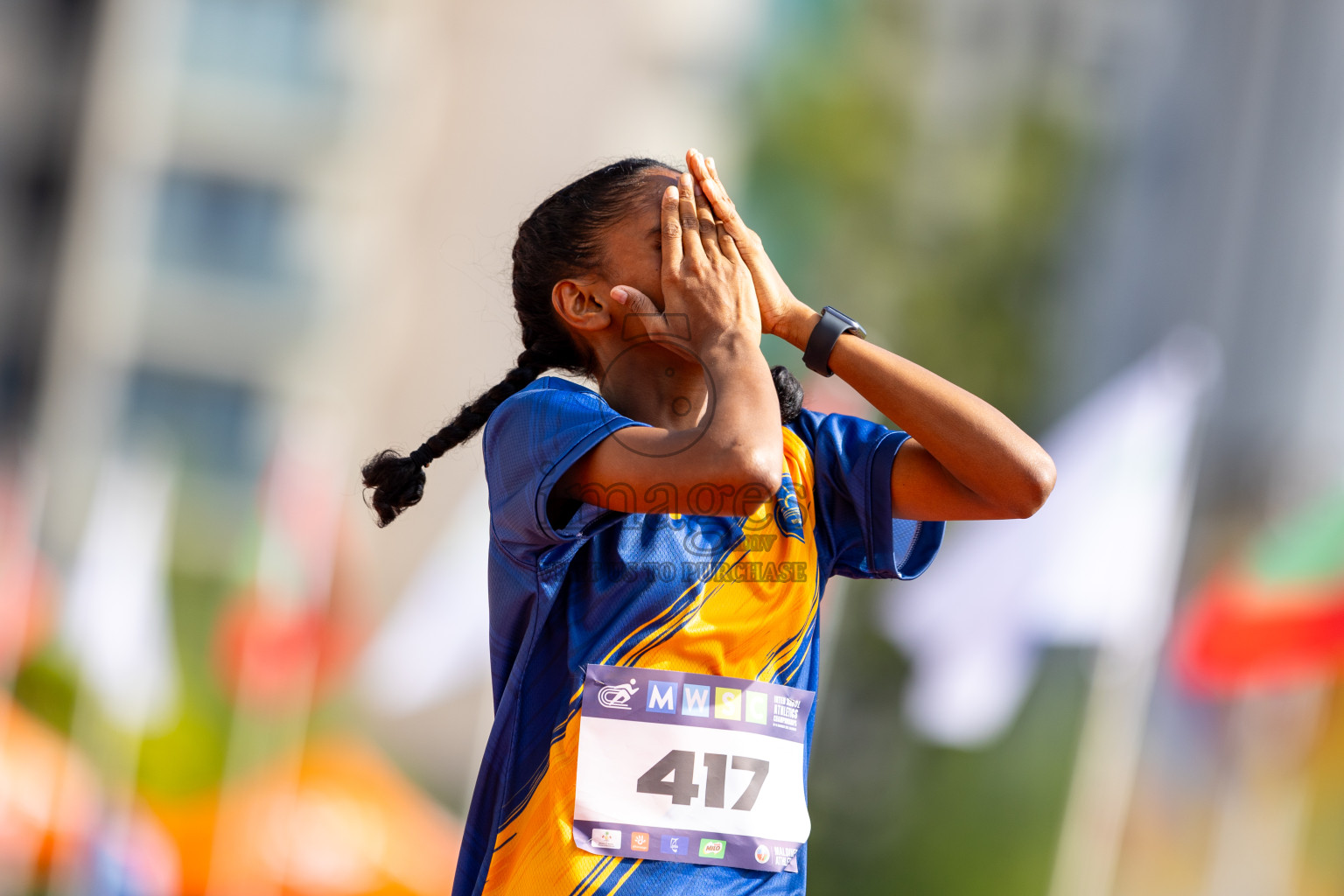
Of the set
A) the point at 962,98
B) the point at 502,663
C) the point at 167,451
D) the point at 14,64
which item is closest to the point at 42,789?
the point at 167,451

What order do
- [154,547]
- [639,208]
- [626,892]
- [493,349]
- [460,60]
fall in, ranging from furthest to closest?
[460,60]
[493,349]
[154,547]
[639,208]
[626,892]

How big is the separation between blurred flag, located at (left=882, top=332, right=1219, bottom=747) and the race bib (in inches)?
230

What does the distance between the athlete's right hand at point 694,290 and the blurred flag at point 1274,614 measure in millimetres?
6755

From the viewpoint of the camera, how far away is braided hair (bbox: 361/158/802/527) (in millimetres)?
1962

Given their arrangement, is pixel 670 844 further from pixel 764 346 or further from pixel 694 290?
pixel 764 346

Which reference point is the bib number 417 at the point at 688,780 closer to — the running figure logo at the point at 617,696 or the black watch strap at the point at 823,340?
the running figure logo at the point at 617,696

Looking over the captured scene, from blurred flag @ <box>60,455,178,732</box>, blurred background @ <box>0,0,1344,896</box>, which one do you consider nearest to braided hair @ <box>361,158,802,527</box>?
blurred background @ <box>0,0,1344,896</box>

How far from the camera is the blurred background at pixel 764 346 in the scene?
7938mm

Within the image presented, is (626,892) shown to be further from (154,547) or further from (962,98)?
(962,98)

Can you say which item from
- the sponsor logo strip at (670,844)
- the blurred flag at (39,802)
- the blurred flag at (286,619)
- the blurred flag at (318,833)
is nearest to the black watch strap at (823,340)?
the sponsor logo strip at (670,844)

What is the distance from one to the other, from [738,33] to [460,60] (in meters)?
3.42

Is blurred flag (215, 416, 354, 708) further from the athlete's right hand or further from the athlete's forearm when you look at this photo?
the athlete's forearm

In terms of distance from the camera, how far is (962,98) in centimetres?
1338

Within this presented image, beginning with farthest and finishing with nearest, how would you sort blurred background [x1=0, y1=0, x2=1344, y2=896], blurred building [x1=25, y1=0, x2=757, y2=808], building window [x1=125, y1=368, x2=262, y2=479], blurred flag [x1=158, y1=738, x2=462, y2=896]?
building window [x1=125, y1=368, x2=262, y2=479], blurred building [x1=25, y1=0, x2=757, y2=808], blurred flag [x1=158, y1=738, x2=462, y2=896], blurred background [x1=0, y1=0, x2=1344, y2=896]
